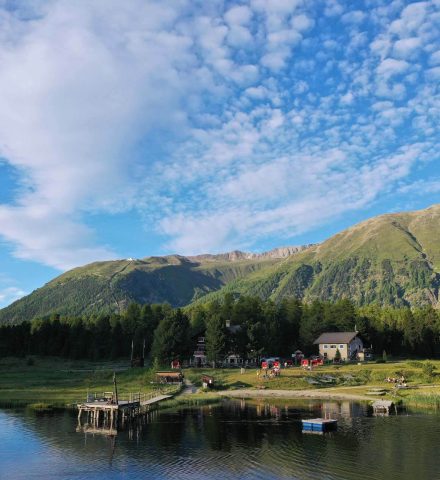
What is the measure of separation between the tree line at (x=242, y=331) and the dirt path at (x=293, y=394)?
3874 cm

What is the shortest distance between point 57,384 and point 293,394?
49925 millimetres

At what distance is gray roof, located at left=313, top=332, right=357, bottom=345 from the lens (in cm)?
14800

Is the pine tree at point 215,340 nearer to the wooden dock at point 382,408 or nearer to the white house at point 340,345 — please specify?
the white house at point 340,345

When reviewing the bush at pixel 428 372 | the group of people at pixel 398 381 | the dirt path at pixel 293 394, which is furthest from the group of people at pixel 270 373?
the bush at pixel 428 372

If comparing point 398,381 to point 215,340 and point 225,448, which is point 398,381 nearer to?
point 215,340

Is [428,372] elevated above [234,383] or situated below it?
above

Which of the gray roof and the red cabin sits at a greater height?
the gray roof

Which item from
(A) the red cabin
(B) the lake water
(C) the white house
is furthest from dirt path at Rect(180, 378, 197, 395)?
(C) the white house

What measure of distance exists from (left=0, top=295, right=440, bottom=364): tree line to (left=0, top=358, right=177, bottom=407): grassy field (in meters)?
25.3

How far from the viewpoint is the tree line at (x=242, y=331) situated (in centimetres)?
14028

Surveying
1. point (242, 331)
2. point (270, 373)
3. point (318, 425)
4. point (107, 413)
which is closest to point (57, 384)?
point (107, 413)

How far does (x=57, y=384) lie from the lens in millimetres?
105312

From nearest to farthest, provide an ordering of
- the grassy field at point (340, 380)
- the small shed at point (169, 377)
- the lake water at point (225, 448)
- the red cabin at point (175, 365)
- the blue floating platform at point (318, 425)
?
the lake water at point (225, 448) → the blue floating platform at point (318, 425) → the grassy field at point (340, 380) → the small shed at point (169, 377) → the red cabin at point (175, 365)

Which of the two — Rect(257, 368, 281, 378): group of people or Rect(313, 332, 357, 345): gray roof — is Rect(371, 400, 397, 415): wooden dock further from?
Rect(313, 332, 357, 345): gray roof
